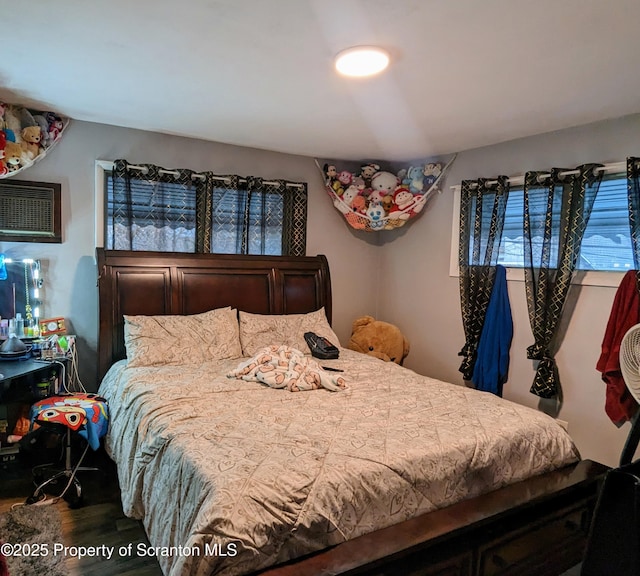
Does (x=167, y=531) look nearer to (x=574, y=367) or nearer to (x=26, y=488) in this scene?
(x=26, y=488)

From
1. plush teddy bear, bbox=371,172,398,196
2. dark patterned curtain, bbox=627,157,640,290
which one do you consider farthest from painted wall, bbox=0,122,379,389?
dark patterned curtain, bbox=627,157,640,290

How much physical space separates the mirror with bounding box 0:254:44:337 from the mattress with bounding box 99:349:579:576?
971mm

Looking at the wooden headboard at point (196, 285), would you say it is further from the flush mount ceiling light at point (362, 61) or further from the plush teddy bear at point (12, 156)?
the flush mount ceiling light at point (362, 61)

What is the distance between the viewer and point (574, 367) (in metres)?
3.01

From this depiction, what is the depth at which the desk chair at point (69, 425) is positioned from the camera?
8.18 ft

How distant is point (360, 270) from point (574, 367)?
82.0 inches

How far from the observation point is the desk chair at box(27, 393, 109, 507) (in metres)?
2.49

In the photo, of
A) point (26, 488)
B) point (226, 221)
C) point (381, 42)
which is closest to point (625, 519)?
point (381, 42)

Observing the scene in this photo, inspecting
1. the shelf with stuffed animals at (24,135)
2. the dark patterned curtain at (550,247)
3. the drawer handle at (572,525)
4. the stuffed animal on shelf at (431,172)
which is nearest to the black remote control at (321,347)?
the dark patterned curtain at (550,247)

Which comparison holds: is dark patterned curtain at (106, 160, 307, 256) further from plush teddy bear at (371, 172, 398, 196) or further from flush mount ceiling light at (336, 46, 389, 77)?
flush mount ceiling light at (336, 46, 389, 77)

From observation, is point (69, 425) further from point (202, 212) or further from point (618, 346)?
point (618, 346)

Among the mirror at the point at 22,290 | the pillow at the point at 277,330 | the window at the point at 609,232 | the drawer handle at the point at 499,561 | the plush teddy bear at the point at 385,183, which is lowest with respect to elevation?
the drawer handle at the point at 499,561

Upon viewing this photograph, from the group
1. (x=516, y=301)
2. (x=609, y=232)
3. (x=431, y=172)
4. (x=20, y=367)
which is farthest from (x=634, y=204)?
(x=20, y=367)

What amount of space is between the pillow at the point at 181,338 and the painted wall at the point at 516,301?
173 cm
